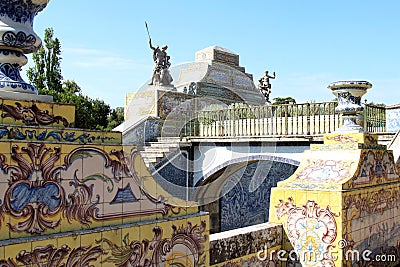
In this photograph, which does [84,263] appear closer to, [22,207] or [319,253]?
[22,207]

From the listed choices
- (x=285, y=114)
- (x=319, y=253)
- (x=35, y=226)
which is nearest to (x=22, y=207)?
(x=35, y=226)

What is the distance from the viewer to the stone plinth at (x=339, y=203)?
11.9 ft

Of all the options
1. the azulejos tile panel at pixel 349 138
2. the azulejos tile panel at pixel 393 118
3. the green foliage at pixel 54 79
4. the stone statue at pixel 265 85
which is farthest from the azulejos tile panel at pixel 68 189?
the stone statue at pixel 265 85

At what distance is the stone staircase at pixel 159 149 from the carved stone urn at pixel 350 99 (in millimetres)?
6230

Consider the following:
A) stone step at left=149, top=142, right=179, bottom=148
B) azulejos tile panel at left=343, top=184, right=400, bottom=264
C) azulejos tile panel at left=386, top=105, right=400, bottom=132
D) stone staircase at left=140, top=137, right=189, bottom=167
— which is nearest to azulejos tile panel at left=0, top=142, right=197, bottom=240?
azulejos tile panel at left=343, top=184, right=400, bottom=264

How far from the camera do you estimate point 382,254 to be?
4.26 metres

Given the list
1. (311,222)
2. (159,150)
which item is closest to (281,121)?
(159,150)

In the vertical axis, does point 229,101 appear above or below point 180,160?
above

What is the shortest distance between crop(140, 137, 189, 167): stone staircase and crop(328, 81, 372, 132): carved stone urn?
20.4 ft

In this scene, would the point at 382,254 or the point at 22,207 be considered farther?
the point at 382,254

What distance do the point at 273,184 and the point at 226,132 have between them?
2.42 meters

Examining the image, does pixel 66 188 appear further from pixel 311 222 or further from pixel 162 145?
pixel 162 145

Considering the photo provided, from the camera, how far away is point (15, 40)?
225 centimetres

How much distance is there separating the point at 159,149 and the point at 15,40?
8395mm
